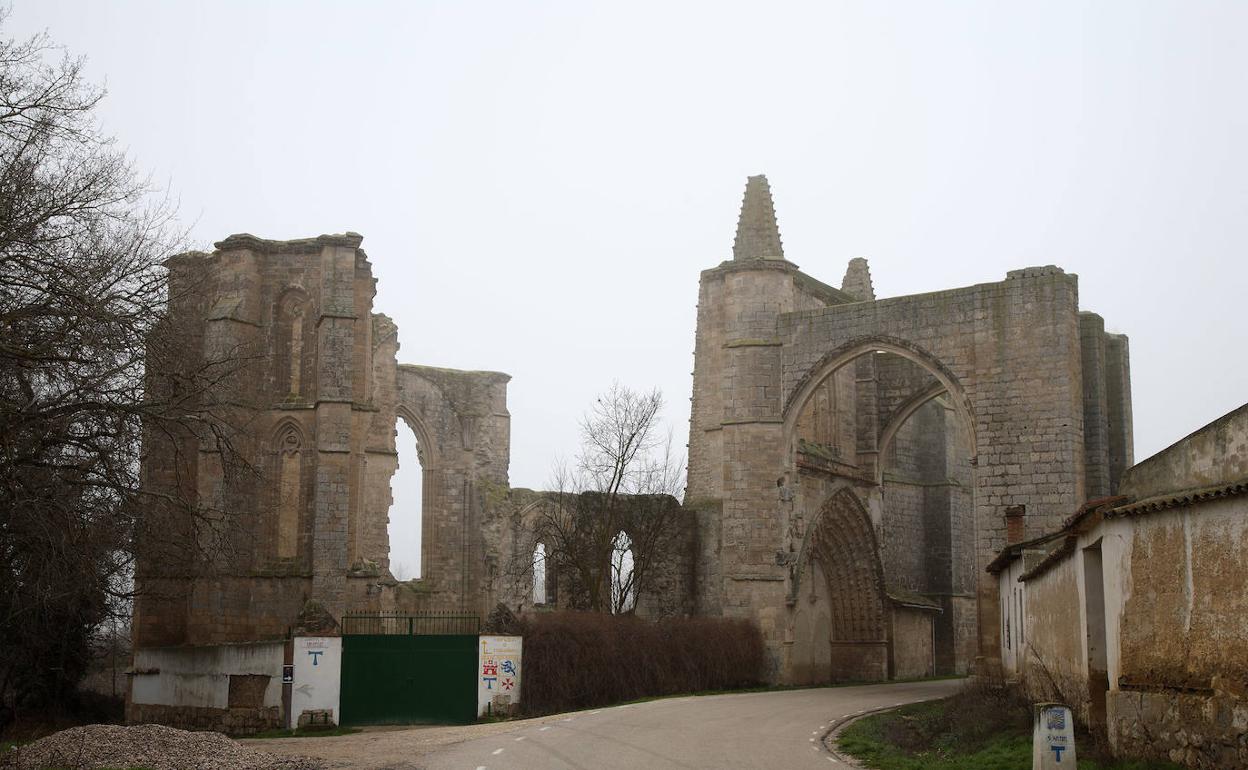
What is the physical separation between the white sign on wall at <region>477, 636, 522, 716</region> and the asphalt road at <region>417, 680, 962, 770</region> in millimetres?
1783

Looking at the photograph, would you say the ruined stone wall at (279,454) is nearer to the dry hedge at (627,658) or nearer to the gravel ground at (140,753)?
the dry hedge at (627,658)

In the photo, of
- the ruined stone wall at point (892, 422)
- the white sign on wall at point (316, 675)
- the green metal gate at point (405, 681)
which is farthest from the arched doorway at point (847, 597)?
the white sign on wall at point (316, 675)

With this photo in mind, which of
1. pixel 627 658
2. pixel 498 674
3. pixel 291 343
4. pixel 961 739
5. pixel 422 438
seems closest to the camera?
pixel 961 739

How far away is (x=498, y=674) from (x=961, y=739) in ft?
23.1

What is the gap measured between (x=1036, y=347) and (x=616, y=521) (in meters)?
9.06

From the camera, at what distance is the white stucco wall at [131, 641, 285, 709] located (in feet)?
55.3

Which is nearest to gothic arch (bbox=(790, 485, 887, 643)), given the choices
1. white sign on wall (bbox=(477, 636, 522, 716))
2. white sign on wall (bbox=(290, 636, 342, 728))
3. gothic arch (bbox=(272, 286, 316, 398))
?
white sign on wall (bbox=(477, 636, 522, 716))

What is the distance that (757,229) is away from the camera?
25109mm

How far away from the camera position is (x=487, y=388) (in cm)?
3103

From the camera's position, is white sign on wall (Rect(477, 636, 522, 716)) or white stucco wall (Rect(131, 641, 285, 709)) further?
white sign on wall (Rect(477, 636, 522, 716))

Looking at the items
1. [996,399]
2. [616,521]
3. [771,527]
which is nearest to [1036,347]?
[996,399]

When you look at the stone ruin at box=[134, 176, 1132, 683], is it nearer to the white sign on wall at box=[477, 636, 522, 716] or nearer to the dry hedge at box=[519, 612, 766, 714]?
the dry hedge at box=[519, 612, 766, 714]

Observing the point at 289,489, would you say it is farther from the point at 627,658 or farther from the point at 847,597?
the point at 847,597

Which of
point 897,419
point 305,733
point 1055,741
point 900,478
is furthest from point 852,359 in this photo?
point 1055,741
